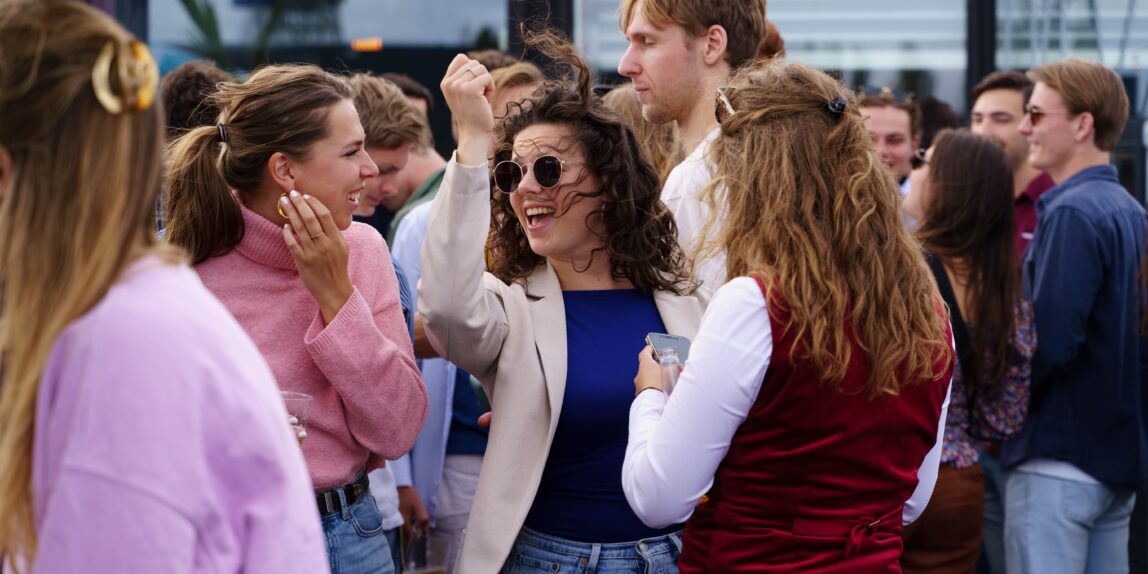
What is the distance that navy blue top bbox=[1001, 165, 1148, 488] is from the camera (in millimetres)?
4246

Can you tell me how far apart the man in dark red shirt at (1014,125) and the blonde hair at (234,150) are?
3911 millimetres

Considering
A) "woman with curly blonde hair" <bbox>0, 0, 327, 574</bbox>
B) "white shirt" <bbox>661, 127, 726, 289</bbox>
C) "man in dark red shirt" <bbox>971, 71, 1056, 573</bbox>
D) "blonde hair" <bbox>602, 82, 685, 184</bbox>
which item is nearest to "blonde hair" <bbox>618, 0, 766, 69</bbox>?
Answer: "white shirt" <bbox>661, 127, 726, 289</bbox>

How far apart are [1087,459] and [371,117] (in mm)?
2766

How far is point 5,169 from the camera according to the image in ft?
4.47

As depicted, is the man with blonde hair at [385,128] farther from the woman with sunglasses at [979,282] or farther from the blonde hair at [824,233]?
the blonde hair at [824,233]

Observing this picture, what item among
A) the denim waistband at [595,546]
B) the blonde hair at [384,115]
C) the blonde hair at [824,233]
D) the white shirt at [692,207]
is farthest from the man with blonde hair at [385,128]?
the blonde hair at [824,233]

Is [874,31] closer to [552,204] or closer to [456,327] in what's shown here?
[552,204]

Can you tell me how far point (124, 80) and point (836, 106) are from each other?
137 cm

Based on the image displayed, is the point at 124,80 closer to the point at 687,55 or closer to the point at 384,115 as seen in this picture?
the point at 687,55

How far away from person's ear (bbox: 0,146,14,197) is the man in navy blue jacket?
12.2 ft

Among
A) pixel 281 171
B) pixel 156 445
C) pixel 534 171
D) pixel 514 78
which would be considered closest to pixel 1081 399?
pixel 514 78

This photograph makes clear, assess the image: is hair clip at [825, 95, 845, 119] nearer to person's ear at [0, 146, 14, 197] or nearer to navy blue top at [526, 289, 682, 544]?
navy blue top at [526, 289, 682, 544]

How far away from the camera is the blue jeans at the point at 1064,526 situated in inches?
167

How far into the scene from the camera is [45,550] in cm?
128
